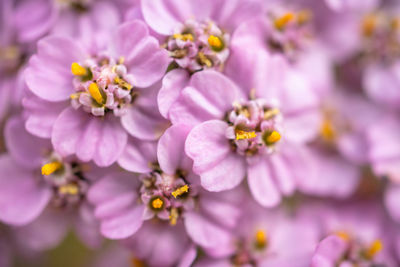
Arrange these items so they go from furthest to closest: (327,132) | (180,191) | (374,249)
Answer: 1. (327,132)
2. (374,249)
3. (180,191)

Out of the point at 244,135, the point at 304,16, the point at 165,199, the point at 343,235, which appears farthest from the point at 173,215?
the point at 304,16

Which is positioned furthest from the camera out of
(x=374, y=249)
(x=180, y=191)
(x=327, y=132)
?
(x=327, y=132)

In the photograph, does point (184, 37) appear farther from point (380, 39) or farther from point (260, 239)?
point (380, 39)

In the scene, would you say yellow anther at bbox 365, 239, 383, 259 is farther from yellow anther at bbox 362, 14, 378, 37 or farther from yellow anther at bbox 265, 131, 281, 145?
yellow anther at bbox 362, 14, 378, 37

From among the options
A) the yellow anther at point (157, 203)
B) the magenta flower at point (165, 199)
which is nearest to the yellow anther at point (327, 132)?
the magenta flower at point (165, 199)

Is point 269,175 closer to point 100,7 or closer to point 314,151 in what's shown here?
point 314,151

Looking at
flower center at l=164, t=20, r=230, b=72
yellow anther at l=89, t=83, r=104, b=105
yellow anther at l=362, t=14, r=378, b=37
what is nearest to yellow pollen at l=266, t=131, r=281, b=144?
flower center at l=164, t=20, r=230, b=72

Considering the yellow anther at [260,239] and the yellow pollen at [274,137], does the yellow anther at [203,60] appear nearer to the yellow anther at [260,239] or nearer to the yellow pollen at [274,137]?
the yellow pollen at [274,137]

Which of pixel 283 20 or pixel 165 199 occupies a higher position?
pixel 283 20
